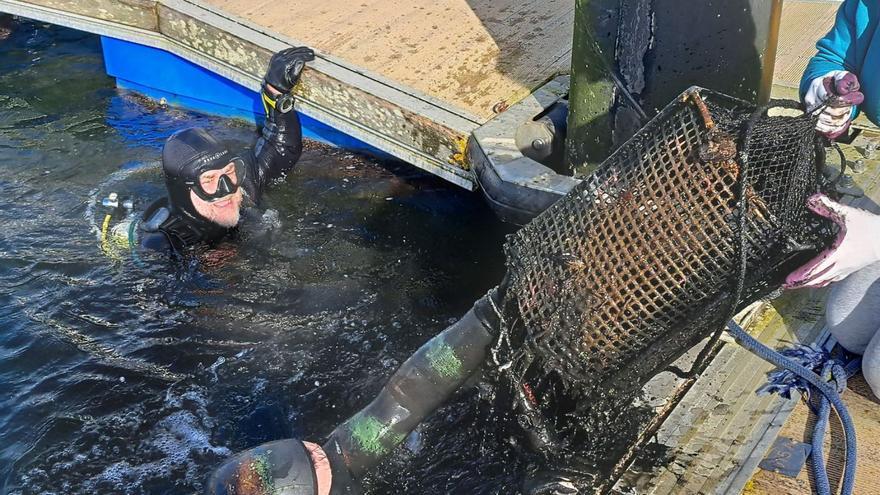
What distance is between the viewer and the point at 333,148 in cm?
670

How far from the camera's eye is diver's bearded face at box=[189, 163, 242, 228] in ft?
17.3

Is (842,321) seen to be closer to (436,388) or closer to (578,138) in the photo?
(436,388)

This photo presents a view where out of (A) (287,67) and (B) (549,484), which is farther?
(A) (287,67)

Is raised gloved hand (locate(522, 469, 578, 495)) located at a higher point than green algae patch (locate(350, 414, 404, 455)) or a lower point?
lower

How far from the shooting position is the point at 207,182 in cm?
526

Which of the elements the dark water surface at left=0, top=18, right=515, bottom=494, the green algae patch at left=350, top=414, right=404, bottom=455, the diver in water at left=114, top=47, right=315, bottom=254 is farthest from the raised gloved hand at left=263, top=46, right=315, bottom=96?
the green algae patch at left=350, top=414, right=404, bottom=455

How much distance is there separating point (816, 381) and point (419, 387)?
4.86 feet

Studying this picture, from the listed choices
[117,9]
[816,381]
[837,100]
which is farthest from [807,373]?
[117,9]

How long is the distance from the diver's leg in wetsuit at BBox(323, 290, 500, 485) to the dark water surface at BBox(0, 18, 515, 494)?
23.5 inches

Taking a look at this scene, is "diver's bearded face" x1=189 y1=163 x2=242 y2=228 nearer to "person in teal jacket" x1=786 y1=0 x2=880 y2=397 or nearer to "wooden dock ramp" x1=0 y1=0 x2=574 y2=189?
"wooden dock ramp" x1=0 y1=0 x2=574 y2=189

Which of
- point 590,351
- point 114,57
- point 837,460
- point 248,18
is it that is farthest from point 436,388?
point 114,57

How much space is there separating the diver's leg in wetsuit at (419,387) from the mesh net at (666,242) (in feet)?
0.63

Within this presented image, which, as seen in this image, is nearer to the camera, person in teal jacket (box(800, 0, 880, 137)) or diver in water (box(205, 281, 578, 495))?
diver in water (box(205, 281, 578, 495))

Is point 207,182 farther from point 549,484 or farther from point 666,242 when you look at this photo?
point 666,242
